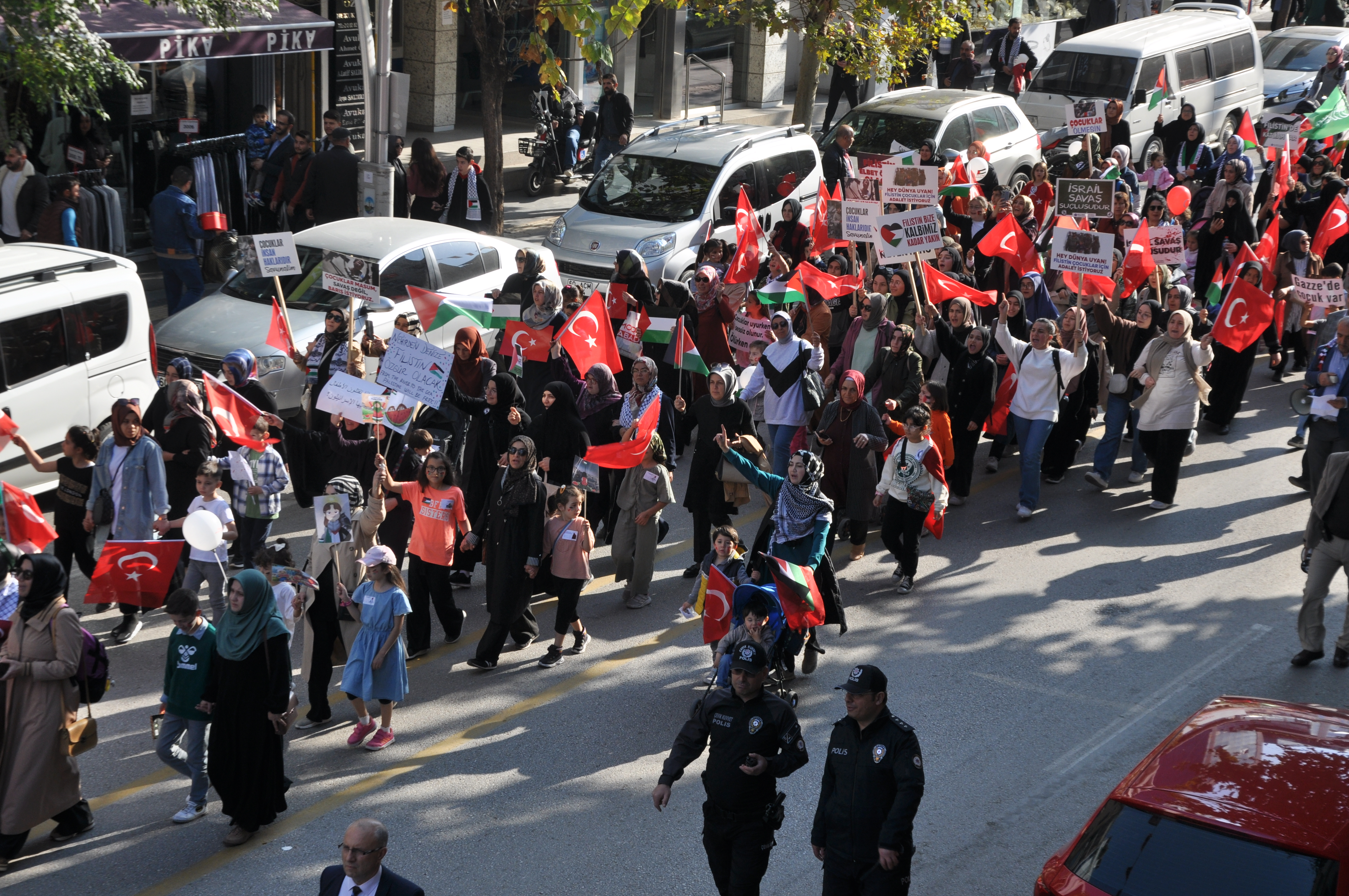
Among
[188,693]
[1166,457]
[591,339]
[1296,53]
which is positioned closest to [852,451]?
[591,339]

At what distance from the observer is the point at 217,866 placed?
6.89 meters

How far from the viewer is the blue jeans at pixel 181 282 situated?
15.1 m

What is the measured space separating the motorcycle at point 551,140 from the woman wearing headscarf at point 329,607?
14630mm

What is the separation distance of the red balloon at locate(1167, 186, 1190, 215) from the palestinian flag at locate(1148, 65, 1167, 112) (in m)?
5.34

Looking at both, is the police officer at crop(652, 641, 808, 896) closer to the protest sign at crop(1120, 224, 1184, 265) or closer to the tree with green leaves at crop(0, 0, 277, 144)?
the protest sign at crop(1120, 224, 1184, 265)

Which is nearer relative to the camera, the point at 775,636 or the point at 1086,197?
the point at 775,636

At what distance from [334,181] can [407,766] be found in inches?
419

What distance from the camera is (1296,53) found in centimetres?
2872

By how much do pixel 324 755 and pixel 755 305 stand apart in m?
6.07

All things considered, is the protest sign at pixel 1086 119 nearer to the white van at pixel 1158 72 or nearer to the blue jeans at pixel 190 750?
the white van at pixel 1158 72

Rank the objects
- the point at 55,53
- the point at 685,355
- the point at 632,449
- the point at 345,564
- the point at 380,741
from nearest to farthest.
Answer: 1. the point at 380,741
2. the point at 345,564
3. the point at 632,449
4. the point at 685,355
5. the point at 55,53

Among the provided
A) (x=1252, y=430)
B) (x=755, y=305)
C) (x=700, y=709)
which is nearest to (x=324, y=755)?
(x=700, y=709)

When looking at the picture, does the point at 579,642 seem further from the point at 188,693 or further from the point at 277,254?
the point at 277,254

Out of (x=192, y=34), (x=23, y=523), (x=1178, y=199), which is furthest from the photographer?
(x=192, y=34)
